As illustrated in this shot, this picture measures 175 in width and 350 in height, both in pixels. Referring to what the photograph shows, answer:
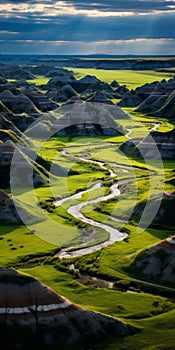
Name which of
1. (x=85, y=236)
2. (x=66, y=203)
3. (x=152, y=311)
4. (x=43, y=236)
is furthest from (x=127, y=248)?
(x=66, y=203)

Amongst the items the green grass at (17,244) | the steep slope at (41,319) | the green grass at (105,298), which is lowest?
the green grass at (17,244)

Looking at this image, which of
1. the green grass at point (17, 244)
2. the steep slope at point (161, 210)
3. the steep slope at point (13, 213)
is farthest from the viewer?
the steep slope at point (13, 213)

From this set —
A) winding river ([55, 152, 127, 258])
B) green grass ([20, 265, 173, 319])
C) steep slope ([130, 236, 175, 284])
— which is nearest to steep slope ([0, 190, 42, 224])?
winding river ([55, 152, 127, 258])

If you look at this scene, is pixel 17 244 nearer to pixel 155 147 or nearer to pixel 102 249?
pixel 102 249

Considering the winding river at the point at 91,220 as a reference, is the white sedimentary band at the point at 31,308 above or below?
above

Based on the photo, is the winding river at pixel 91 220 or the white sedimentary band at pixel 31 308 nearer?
the white sedimentary band at pixel 31 308

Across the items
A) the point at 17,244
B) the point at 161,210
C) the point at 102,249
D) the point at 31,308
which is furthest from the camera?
the point at 161,210

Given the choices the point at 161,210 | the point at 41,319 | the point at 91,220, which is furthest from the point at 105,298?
the point at 161,210

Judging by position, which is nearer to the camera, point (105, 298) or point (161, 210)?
point (105, 298)

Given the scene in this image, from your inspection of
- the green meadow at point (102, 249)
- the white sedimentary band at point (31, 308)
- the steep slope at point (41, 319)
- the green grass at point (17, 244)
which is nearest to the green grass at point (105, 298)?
the green meadow at point (102, 249)

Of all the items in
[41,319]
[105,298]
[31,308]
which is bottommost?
[105,298]

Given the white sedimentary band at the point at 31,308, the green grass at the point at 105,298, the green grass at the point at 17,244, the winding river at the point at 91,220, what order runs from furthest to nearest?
the winding river at the point at 91,220 → the green grass at the point at 17,244 → the green grass at the point at 105,298 → the white sedimentary band at the point at 31,308

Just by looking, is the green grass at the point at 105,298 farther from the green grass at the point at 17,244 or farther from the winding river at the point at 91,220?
the winding river at the point at 91,220
